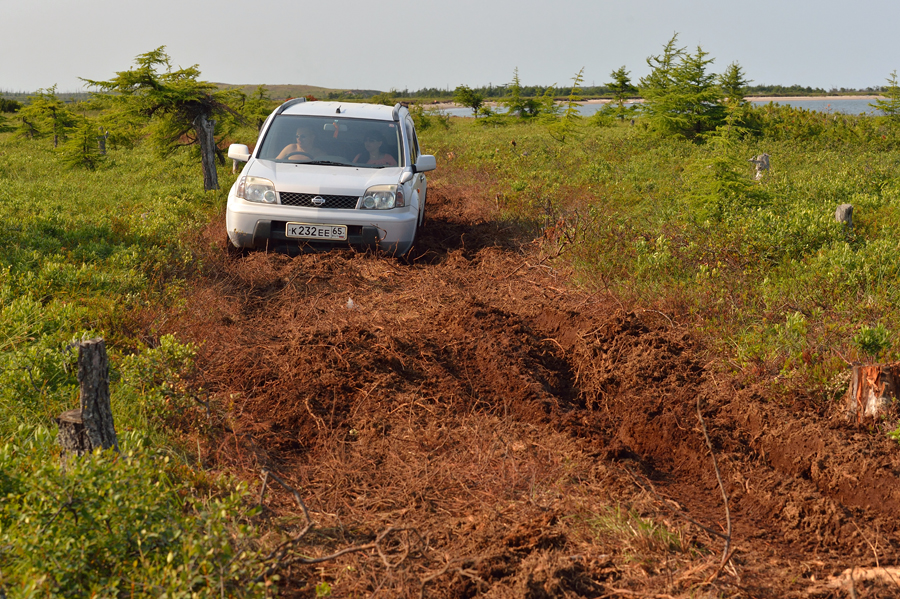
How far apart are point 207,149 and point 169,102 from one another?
117 cm

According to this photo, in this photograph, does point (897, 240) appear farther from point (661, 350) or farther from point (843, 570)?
point (843, 570)

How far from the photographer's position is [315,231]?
7.16 metres

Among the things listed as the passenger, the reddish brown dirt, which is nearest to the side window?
the passenger

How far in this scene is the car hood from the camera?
7.17 m

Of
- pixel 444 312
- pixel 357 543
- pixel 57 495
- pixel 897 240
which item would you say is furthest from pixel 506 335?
pixel 897 240

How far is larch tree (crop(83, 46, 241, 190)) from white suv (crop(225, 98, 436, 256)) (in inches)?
240

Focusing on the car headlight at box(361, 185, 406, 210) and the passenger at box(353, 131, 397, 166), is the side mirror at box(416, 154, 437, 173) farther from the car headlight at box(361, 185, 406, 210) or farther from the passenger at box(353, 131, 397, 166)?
the car headlight at box(361, 185, 406, 210)

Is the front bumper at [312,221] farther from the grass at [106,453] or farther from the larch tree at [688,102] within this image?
the larch tree at [688,102]

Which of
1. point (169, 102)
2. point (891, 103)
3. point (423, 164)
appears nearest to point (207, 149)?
point (169, 102)

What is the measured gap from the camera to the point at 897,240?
7.16 meters

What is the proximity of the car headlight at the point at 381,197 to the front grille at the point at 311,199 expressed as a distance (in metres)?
0.14

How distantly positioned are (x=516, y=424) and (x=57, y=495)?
2.59 m

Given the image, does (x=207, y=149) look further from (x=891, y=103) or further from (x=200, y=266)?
(x=891, y=103)

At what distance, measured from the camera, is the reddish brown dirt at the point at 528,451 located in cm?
273
